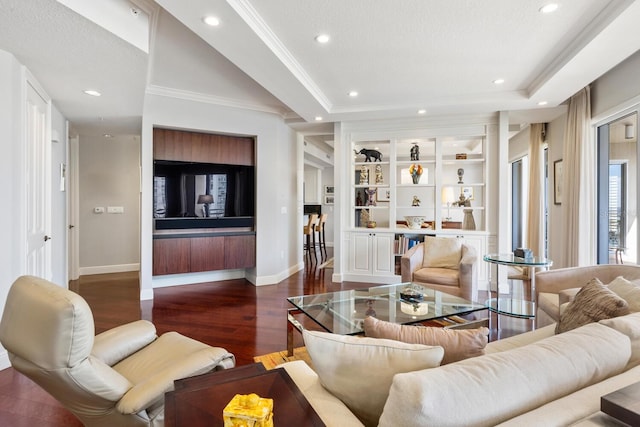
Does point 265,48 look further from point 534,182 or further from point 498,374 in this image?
point 534,182

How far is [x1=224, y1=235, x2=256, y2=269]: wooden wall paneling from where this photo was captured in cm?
492

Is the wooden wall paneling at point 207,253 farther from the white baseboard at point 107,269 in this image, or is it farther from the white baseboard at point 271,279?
the white baseboard at point 107,269

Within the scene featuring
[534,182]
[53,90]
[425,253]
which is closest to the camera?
[53,90]

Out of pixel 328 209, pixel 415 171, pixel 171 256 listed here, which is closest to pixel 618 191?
pixel 415 171

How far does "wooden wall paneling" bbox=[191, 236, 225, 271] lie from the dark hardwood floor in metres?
0.32

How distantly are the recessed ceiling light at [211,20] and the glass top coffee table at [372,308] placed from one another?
2.17 m

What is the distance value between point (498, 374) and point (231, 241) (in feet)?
14.7

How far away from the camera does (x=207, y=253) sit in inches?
189

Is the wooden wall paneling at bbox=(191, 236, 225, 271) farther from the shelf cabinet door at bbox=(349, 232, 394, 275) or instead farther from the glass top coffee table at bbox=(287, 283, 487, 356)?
the glass top coffee table at bbox=(287, 283, 487, 356)

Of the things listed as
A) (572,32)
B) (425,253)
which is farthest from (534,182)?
(572,32)

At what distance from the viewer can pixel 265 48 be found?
2707 mm

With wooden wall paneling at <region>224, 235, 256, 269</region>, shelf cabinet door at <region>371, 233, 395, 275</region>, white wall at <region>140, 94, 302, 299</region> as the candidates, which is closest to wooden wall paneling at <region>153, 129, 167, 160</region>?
white wall at <region>140, 94, 302, 299</region>

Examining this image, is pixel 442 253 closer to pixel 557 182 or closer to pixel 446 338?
pixel 557 182

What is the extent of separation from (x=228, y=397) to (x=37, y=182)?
3.44m
